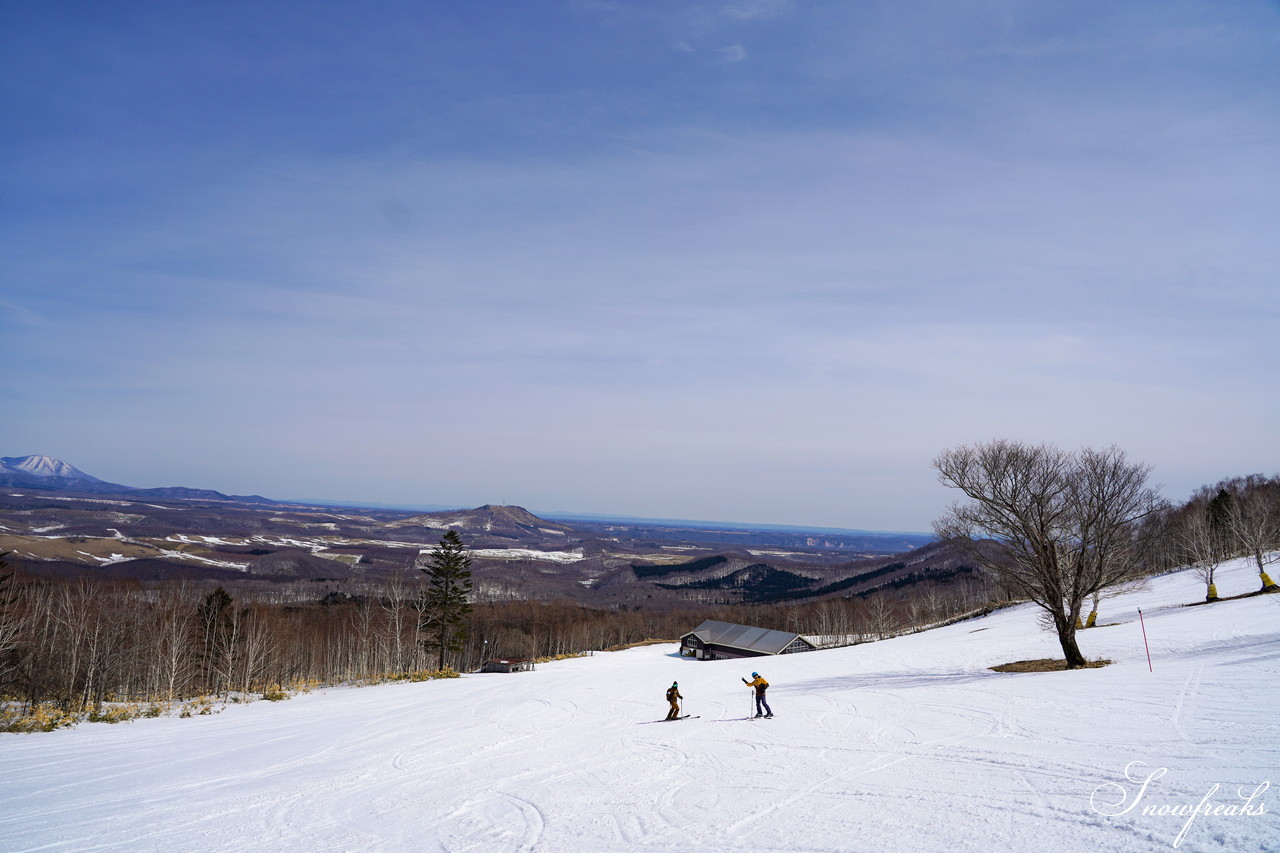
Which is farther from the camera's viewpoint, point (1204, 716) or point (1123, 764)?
point (1204, 716)

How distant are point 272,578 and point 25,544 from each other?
228ft

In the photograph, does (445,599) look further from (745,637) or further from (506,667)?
(745,637)

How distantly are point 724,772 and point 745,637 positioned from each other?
62.1 metres

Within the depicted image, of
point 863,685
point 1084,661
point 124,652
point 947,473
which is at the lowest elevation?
point 124,652

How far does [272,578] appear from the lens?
17362 cm

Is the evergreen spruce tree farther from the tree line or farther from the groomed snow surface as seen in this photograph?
the groomed snow surface

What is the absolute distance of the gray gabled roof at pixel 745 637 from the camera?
67625 mm

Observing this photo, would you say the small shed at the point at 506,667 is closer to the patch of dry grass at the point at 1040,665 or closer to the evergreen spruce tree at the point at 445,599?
the evergreen spruce tree at the point at 445,599

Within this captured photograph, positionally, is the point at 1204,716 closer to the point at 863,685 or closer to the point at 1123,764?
the point at 1123,764

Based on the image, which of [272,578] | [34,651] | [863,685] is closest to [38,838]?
[863,685]

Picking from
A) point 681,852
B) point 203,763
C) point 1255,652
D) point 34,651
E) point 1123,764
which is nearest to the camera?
point 681,852

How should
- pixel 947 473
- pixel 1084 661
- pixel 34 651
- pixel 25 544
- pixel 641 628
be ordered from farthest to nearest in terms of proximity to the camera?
1. pixel 25 544
2. pixel 641 628
3. pixel 34 651
4. pixel 947 473
5. pixel 1084 661

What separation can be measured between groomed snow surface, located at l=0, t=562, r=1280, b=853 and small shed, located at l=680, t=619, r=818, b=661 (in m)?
45.7

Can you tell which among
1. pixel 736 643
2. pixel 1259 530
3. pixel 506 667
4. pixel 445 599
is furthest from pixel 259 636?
pixel 1259 530
